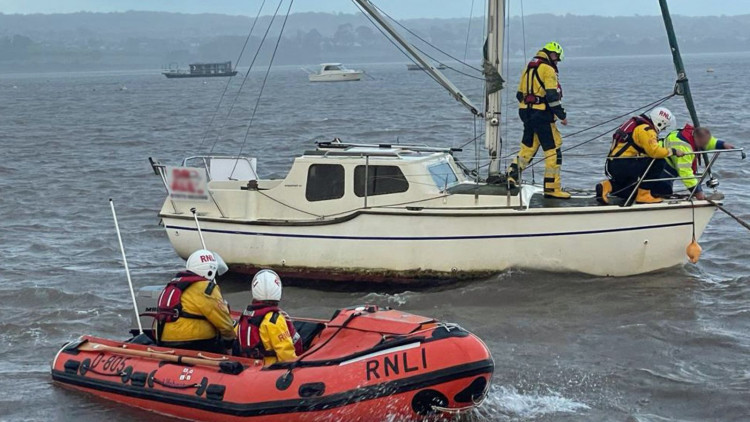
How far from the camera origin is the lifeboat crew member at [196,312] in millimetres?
9438

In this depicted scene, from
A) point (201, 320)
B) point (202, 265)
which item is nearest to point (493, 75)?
point (202, 265)

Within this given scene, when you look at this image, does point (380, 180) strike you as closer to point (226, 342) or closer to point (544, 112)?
point (544, 112)

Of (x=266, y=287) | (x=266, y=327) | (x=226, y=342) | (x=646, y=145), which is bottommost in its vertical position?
(x=226, y=342)

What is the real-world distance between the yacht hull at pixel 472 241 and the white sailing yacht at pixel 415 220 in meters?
0.01

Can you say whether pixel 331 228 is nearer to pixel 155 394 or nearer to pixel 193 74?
pixel 155 394

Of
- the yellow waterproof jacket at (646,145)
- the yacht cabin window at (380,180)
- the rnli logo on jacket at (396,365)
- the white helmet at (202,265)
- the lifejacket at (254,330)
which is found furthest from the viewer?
the yacht cabin window at (380,180)

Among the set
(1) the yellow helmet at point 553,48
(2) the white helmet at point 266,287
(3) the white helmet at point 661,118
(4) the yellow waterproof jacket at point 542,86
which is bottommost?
(2) the white helmet at point 266,287

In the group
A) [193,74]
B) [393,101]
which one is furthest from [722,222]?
[193,74]

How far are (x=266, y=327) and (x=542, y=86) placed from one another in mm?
5815

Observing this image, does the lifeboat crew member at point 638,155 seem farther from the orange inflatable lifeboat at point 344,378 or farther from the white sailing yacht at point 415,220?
the orange inflatable lifeboat at point 344,378

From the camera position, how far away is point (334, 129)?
39.3 meters

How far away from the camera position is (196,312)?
31.3 ft

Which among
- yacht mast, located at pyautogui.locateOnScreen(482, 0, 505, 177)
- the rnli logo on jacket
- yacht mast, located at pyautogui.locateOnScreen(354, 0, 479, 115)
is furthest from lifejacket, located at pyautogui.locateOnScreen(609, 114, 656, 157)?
the rnli logo on jacket

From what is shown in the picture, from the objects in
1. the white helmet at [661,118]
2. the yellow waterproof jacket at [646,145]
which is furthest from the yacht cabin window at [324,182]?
the white helmet at [661,118]
